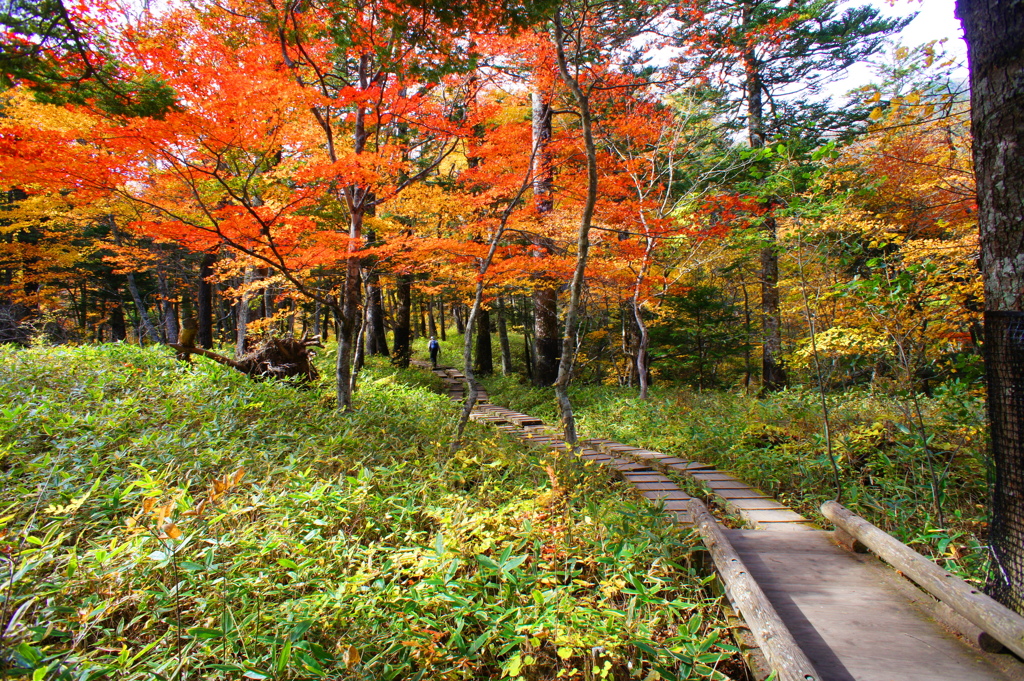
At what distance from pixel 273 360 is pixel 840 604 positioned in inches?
328

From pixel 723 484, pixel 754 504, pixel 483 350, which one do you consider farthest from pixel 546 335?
pixel 754 504

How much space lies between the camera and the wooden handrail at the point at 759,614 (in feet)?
7.10

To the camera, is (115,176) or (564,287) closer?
(115,176)

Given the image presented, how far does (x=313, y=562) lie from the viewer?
118 inches

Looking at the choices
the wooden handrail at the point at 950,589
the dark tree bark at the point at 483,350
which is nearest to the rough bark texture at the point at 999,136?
the wooden handrail at the point at 950,589

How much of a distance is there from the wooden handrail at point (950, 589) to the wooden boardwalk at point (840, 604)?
0.22 m

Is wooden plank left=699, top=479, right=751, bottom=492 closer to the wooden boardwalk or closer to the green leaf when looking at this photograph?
the wooden boardwalk

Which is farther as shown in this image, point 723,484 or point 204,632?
point 723,484

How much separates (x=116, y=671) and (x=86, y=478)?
2.48 metres

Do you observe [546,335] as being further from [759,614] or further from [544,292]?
[759,614]

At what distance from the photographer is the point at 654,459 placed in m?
5.95

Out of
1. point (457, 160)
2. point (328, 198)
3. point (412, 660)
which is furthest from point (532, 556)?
point (457, 160)

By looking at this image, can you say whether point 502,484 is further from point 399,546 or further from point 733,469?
point 733,469

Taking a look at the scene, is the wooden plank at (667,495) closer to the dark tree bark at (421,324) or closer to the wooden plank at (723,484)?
the wooden plank at (723,484)
